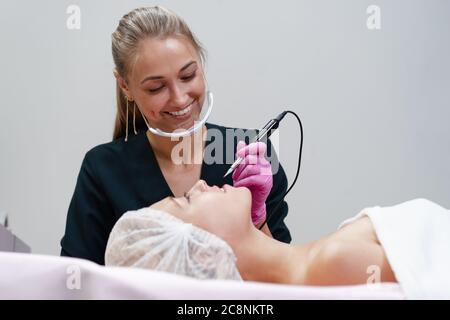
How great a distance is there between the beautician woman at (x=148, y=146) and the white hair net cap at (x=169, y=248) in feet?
1.22

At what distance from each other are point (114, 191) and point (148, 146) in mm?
185

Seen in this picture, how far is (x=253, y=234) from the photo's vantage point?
1299mm

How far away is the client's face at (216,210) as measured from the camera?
1260 mm

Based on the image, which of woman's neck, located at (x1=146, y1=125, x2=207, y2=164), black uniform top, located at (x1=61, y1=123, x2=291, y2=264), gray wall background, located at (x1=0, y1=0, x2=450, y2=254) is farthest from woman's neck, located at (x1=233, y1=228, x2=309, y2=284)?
gray wall background, located at (x1=0, y1=0, x2=450, y2=254)

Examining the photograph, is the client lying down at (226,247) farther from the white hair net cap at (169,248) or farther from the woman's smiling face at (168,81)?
the woman's smiling face at (168,81)

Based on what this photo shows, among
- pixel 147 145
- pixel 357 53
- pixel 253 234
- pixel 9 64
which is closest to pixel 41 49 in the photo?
pixel 9 64

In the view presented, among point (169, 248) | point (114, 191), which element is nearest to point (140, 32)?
point (114, 191)

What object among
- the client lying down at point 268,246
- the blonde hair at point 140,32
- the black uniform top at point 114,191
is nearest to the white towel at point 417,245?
the client lying down at point 268,246

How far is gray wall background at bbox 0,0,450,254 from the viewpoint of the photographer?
2293 mm

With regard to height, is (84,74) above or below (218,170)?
above

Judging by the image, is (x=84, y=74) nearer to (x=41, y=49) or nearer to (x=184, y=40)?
(x=41, y=49)

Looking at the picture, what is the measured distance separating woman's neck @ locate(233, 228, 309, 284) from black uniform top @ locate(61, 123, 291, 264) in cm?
38

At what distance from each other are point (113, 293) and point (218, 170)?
2.75 feet

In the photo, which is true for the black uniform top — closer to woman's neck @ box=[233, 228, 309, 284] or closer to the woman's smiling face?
the woman's smiling face
